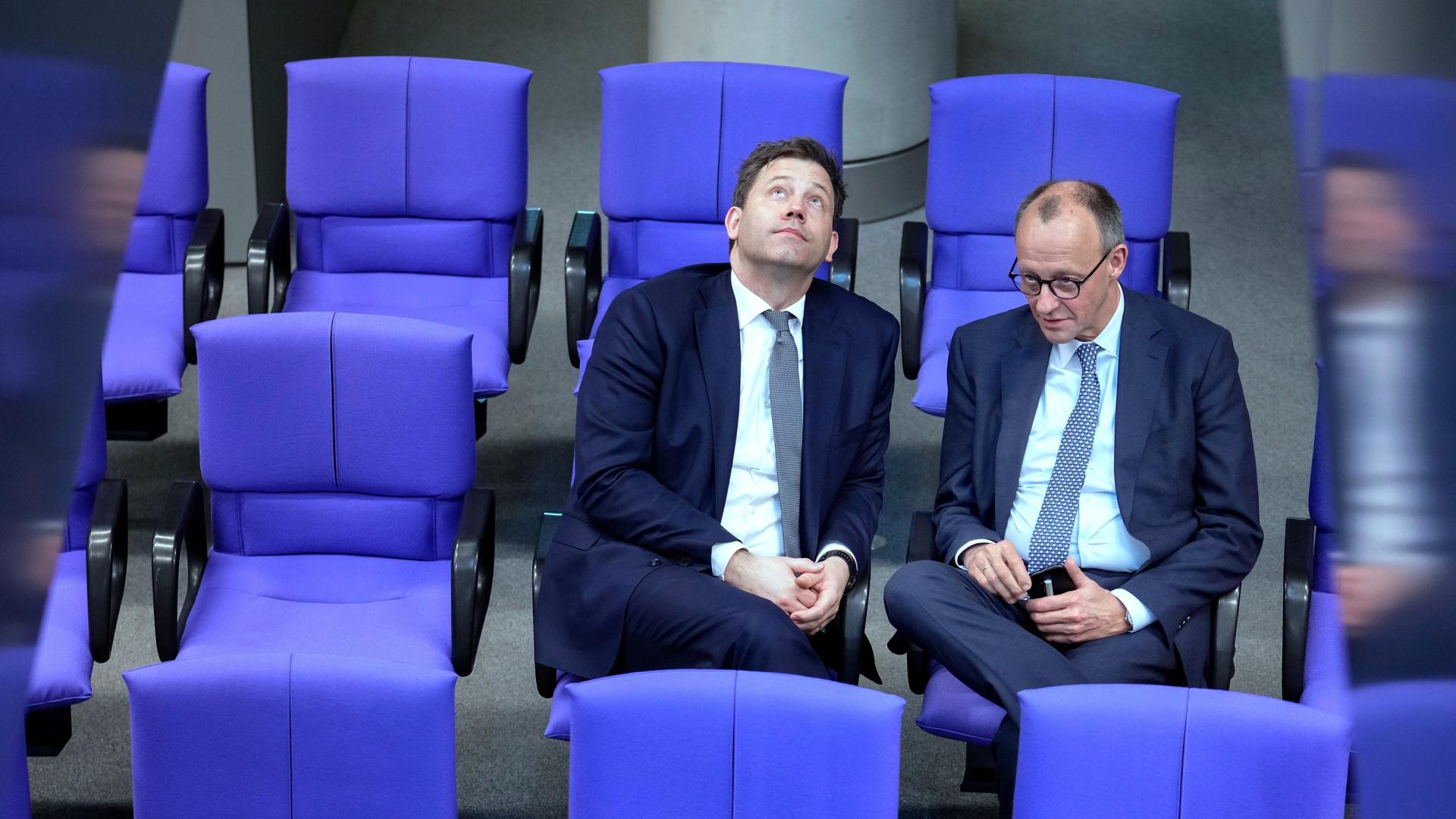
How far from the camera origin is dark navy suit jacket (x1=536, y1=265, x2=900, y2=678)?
8.86ft

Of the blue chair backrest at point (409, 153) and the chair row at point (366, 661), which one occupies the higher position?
the blue chair backrest at point (409, 153)

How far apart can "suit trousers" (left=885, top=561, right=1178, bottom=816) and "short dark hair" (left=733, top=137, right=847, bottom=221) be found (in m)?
0.81

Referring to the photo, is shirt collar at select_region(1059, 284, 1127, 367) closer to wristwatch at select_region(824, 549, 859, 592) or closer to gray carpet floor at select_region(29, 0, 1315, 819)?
wristwatch at select_region(824, 549, 859, 592)

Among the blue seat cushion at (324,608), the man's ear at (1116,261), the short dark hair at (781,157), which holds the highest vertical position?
the short dark hair at (781,157)

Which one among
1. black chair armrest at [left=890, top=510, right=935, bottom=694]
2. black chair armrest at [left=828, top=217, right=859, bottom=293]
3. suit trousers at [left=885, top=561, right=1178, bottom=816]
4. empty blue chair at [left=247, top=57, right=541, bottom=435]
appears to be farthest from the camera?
empty blue chair at [left=247, top=57, right=541, bottom=435]

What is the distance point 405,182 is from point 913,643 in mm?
1978

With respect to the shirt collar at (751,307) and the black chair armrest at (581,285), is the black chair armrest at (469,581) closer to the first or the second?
the shirt collar at (751,307)

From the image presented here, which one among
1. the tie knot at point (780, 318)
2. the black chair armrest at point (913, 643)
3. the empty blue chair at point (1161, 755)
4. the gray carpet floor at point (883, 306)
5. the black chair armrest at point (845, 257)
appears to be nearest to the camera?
the empty blue chair at point (1161, 755)

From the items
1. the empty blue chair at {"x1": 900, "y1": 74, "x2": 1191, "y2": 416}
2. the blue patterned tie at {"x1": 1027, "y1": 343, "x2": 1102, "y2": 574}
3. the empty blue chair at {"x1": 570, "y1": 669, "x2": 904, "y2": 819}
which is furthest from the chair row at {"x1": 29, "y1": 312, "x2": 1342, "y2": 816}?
the empty blue chair at {"x1": 900, "y1": 74, "x2": 1191, "y2": 416}

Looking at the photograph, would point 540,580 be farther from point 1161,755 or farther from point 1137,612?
point 1161,755

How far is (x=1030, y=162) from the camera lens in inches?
142

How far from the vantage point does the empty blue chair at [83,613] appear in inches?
101

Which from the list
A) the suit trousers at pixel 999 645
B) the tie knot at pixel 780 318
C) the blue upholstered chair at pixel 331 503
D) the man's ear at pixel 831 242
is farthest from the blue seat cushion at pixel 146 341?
the suit trousers at pixel 999 645

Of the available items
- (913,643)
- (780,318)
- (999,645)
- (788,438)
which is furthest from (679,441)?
(999,645)
